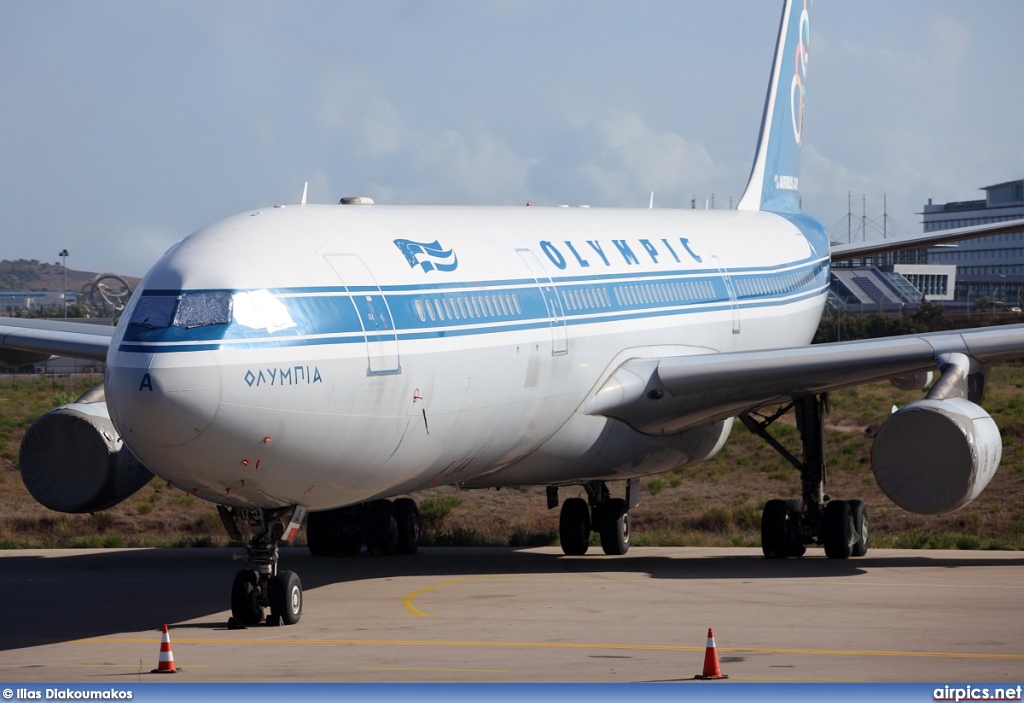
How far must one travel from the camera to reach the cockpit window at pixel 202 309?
12250mm

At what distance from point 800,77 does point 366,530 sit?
A: 1416cm

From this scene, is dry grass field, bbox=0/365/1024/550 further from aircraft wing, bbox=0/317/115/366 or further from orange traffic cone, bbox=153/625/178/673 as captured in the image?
orange traffic cone, bbox=153/625/178/673

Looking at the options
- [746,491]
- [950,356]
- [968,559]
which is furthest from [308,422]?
[746,491]

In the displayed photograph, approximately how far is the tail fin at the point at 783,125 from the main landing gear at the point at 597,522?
751 cm

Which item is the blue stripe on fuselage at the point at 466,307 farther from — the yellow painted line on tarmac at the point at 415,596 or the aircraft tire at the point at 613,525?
the aircraft tire at the point at 613,525

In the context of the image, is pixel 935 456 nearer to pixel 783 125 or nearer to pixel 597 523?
pixel 597 523

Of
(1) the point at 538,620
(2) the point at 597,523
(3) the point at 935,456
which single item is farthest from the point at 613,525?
(1) the point at 538,620

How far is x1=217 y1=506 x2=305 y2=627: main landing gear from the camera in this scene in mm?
13758

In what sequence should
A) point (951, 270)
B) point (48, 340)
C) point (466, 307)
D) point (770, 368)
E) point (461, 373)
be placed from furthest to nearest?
point (951, 270)
point (48, 340)
point (770, 368)
point (466, 307)
point (461, 373)

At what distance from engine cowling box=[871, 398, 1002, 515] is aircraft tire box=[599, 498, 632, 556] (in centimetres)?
565

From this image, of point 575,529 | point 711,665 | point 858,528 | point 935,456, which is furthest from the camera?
point 575,529

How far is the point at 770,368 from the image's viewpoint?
61.4ft

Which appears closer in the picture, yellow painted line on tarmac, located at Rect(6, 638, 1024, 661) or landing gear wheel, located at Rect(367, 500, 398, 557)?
yellow painted line on tarmac, located at Rect(6, 638, 1024, 661)

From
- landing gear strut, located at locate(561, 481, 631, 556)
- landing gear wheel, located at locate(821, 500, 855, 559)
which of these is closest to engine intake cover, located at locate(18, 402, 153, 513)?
landing gear strut, located at locate(561, 481, 631, 556)
